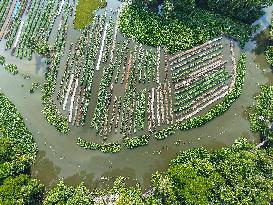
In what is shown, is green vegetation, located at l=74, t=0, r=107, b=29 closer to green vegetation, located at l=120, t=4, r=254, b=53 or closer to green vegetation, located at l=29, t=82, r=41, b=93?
green vegetation, located at l=120, t=4, r=254, b=53

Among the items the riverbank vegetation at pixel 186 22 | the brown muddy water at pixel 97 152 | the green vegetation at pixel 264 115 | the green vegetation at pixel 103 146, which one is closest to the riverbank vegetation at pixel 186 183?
the brown muddy water at pixel 97 152

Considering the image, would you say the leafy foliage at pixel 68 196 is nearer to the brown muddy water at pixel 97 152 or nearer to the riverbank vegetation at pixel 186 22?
the brown muddy water at pixel 97 152

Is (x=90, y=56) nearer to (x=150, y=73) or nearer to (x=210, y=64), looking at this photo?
(x=150, y=73)

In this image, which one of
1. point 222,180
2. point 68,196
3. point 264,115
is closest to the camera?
point 222,180

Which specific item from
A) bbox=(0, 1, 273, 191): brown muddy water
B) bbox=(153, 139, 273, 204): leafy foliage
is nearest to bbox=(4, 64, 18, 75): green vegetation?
bbox=(0, 1, 273, 191): brown muddy water

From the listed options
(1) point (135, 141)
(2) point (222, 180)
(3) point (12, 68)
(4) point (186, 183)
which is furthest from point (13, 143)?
(2) point (222, 180)

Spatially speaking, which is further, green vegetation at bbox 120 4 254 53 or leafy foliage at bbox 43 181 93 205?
green vegetation at bbox 120 4 254 53

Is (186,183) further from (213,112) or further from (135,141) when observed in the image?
(213,112)
